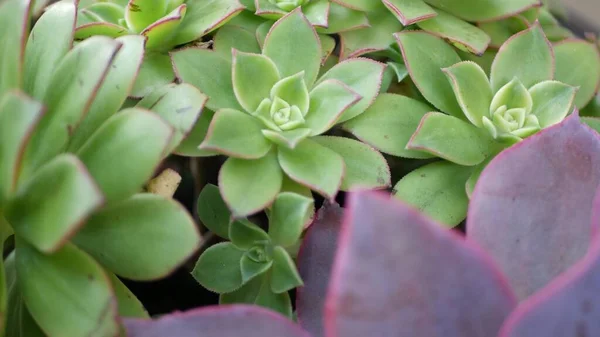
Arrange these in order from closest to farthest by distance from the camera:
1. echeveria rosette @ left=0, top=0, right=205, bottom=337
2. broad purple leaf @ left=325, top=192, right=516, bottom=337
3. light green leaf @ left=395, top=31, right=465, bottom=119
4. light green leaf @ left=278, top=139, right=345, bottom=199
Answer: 1. broad purple leaf @ left=325, top=192, right=516, bottom=337
2. echeveria rosette @ left=0, top=0, right=205, bottom=337
3. light green leaf @ left=278, top=139, right=345, bottom=199
4. light green leaf @ left=395, top=31, right=465, bottom=119

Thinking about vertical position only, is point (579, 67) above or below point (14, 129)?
below

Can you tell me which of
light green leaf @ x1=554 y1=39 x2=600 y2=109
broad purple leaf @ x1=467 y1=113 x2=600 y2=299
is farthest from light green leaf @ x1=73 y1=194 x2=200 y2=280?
light green leaf @ x1=554 y1=39 x2=600 y2=109

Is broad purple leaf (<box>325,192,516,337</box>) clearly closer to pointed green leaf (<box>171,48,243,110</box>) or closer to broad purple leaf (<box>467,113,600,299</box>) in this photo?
broad purple leaf (<box>467,113,600,299</box>)

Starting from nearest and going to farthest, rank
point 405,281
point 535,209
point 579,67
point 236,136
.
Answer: point 405,281
point 535,209
point 236,136
point 579,67

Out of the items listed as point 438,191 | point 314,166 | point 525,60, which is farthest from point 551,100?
point 314,166

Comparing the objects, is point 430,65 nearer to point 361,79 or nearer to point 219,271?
point 361,79

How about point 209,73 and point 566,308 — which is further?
point 209,73

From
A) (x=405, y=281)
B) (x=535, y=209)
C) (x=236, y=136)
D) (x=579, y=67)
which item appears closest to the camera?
(x=405, y=281)

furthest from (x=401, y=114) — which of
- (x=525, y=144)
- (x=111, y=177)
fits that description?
(x=111, y=177)
